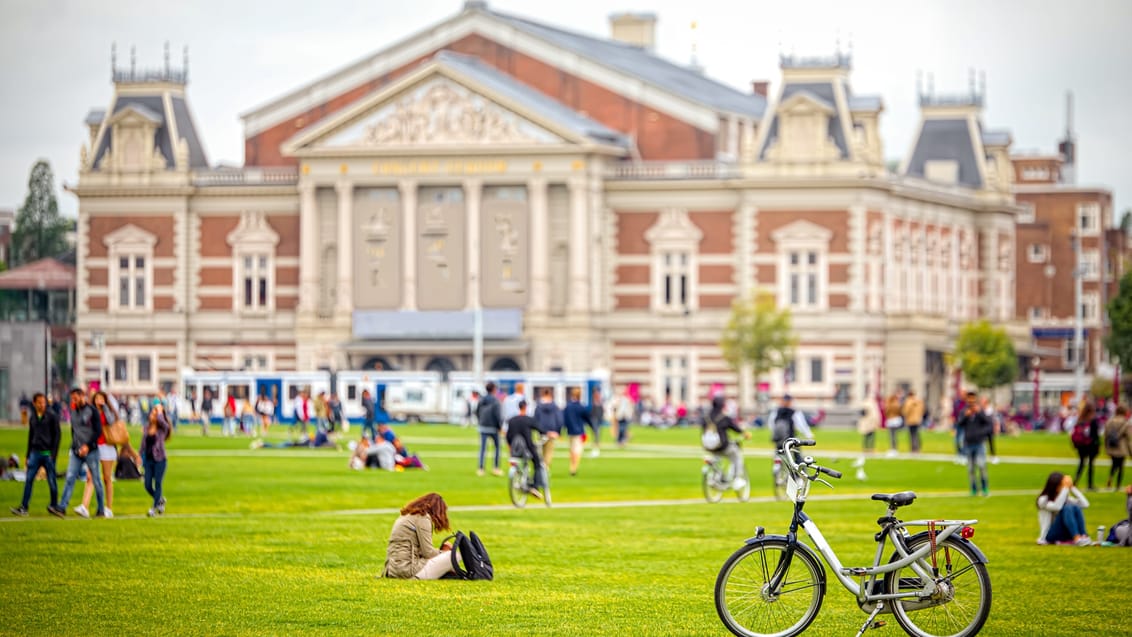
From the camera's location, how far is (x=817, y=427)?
9150cm

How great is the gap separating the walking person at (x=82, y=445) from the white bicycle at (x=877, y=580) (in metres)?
17.3

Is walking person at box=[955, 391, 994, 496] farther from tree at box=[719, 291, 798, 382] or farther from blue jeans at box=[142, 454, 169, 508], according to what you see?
tree at box=[719, 291, 798, 382]

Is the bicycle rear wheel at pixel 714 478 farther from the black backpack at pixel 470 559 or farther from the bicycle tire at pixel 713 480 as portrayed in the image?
the black backpack at pixel 470 559

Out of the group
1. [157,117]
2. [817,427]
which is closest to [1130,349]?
[817,427]

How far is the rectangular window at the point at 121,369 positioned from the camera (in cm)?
10119

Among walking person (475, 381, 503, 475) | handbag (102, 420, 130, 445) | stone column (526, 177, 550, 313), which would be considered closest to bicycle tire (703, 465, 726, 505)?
walking person (475, 381, 503, 475)

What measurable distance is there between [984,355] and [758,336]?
11.6 meters

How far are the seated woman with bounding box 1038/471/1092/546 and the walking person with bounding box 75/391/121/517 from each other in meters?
14.5

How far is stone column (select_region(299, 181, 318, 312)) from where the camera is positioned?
322ft

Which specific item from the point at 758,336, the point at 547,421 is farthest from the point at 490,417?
the point at 758,336

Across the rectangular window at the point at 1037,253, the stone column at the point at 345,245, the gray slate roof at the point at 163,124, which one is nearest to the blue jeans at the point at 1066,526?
the stone column at the point at 345,245

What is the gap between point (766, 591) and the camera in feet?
68.0

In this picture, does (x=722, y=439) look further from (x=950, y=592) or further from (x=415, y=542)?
(x=950, y=592)

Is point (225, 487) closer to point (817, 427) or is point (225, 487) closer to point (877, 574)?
point (877, 574)
